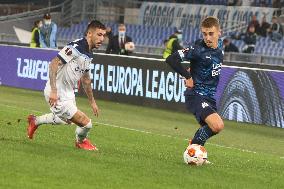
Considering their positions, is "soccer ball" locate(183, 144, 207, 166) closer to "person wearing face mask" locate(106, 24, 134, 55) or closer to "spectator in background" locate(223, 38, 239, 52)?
"person wearing face mask" locate(106, 24, 134, 55)

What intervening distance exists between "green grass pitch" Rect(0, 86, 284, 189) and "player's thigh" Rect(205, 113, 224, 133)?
0.51 m

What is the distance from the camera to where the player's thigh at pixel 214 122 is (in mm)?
11203

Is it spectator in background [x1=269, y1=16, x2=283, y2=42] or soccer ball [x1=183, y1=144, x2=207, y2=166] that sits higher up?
soccer ball [x1=183, y1=144, x2=207, y2=166]

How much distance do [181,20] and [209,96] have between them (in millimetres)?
26917

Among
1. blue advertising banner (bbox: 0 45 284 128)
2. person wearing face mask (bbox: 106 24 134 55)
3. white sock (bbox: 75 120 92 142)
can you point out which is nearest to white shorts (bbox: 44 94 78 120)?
white sock (bbox: 75 120 92 142)

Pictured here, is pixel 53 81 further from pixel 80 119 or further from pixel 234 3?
pixel 234 3

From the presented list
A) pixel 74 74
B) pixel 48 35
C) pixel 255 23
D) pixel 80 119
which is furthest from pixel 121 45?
pixel 80 119

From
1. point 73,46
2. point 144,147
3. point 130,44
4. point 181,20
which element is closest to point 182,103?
point 130,44

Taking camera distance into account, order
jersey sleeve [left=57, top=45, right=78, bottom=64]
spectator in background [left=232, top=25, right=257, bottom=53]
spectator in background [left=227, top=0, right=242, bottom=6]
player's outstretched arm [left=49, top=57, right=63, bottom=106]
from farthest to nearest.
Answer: spectator in background [left=227, top=0, right=242, bottom=6], spectator in background [left=232, top=25, right=257, bottom=53], jersey sleeve [left=57, top=45, right=78, bottom=64], player's outstretched arm [left=49, top=57, right=63, bottom=106]

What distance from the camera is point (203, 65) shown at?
11.5 m

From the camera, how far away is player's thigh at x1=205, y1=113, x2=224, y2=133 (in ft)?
36.8

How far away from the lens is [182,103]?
21578mm

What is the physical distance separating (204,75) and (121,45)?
16795 millimetres

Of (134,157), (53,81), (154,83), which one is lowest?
(154,83)
